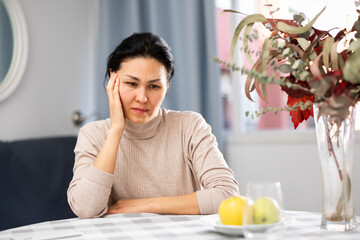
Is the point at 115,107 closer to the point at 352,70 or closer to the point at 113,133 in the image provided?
the point at 113,133

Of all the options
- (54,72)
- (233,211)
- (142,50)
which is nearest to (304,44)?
(233,211)

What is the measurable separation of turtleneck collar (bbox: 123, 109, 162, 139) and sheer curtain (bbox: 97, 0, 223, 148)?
3.47ft

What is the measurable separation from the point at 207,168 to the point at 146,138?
0.30 m

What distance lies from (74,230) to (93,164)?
1.33ft

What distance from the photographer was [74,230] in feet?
3.71

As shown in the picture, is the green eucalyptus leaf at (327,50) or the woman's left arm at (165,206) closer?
the green eucalyptus leaf at (327,50)

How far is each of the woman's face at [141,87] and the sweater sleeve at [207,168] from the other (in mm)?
186

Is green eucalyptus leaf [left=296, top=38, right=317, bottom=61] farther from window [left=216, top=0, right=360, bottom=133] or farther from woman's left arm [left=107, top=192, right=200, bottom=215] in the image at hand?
window [left=216, top=0, right=360, bottom=133]

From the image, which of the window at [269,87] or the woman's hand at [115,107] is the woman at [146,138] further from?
the window at [269,87]

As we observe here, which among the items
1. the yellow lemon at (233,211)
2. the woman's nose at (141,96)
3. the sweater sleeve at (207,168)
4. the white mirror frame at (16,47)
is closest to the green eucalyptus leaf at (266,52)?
the yellow lemon at (233,211)

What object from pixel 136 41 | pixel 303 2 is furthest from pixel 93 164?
pixel 303 2

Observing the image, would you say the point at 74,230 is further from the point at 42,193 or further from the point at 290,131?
the point at 290,131

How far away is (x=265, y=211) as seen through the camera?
81 cm

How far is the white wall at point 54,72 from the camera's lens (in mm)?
2787
